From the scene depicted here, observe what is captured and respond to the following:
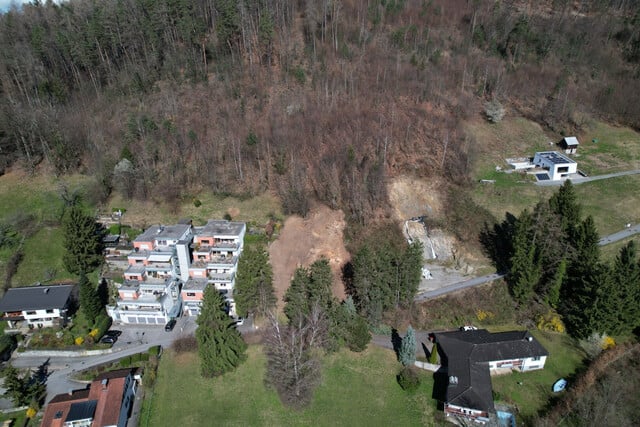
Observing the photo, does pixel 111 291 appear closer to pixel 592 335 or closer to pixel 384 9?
pixel 592 335

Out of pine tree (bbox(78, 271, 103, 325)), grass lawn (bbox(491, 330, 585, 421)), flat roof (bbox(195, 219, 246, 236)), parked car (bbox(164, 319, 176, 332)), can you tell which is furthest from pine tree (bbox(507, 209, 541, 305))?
pine tree (bbox(78, 271, 103, 325))

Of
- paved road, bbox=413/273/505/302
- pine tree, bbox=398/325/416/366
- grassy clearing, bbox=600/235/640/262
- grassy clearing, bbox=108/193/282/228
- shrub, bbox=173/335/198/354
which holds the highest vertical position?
grassy clearing, bbox=108/193/282/228

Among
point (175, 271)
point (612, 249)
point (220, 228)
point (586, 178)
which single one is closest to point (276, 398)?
point (175, 271)

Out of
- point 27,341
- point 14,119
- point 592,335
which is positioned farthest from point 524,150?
point 14,119

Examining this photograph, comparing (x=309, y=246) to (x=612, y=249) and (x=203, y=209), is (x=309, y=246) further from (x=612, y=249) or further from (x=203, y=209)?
(x=612, y=249)

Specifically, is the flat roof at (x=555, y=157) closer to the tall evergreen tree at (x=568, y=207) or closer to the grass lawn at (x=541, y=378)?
the tall evergreen tree at (x=568, y=207)

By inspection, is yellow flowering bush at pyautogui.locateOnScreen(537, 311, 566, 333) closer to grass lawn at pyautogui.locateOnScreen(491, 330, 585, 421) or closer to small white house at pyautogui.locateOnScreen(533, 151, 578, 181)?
grass lawn at pyautogui.locateOnScreen(491, 330, 585, 421)
